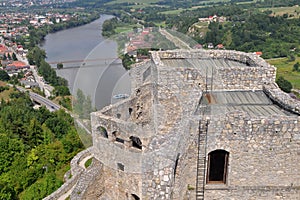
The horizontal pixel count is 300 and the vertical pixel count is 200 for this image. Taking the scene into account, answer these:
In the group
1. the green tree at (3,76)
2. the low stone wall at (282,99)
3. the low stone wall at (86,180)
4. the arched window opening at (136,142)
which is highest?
the low stone wall at (282,99)

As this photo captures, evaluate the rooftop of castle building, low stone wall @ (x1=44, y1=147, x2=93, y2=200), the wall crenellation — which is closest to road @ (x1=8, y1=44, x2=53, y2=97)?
low stone wall @ (x1=44, y1=147, x2=93, y2=200)

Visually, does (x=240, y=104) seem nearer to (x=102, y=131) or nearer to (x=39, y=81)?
(x=102, y=131)

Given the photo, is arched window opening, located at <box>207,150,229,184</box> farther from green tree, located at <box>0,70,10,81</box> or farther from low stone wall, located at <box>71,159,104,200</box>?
green tree, located at <box>0,70,10,81</box>

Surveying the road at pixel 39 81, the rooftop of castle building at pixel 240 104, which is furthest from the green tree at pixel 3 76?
the rooftop of castle building at pixel 240 104

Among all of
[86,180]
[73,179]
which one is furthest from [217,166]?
[73,179]

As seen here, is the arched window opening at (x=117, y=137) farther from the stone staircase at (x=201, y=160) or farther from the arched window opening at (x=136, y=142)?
the stone staircase at (x=201, y=160)

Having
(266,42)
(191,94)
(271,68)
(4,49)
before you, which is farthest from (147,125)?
(4,49)

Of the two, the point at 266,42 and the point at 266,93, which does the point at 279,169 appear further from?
the point at 266,42
